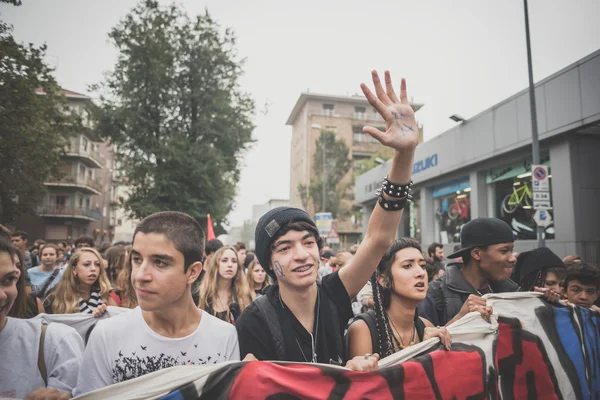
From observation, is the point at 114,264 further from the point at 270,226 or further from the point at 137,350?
the point at 270,226

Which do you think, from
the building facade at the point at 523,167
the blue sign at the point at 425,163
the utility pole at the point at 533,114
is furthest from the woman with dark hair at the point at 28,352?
the blue sign at the point at 425,163

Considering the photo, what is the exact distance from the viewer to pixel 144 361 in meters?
1.76

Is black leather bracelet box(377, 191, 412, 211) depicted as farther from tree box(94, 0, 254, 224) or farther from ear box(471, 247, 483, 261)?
tree box(94, 0, 254, 224)

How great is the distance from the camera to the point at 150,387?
149 centimetres

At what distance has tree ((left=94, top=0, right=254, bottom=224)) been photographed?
70.6 feet

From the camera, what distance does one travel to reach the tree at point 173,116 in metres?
21.5

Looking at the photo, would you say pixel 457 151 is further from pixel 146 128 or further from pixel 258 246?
pixel 146 128

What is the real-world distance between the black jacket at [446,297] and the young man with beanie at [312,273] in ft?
4.02

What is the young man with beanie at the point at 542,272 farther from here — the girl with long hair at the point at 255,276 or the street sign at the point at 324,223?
the street sign at the point at 324,223

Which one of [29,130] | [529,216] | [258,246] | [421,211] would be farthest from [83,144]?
[258,246]

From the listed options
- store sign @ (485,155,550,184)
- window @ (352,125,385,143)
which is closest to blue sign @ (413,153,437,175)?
store sign @ (485,155,550,184)

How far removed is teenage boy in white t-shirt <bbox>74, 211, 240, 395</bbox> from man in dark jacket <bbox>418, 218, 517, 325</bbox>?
5.96ft

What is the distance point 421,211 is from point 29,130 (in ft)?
56.6

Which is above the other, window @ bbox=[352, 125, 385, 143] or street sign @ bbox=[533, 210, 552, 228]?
window @ bbox=[352, 125, 385, 143]
